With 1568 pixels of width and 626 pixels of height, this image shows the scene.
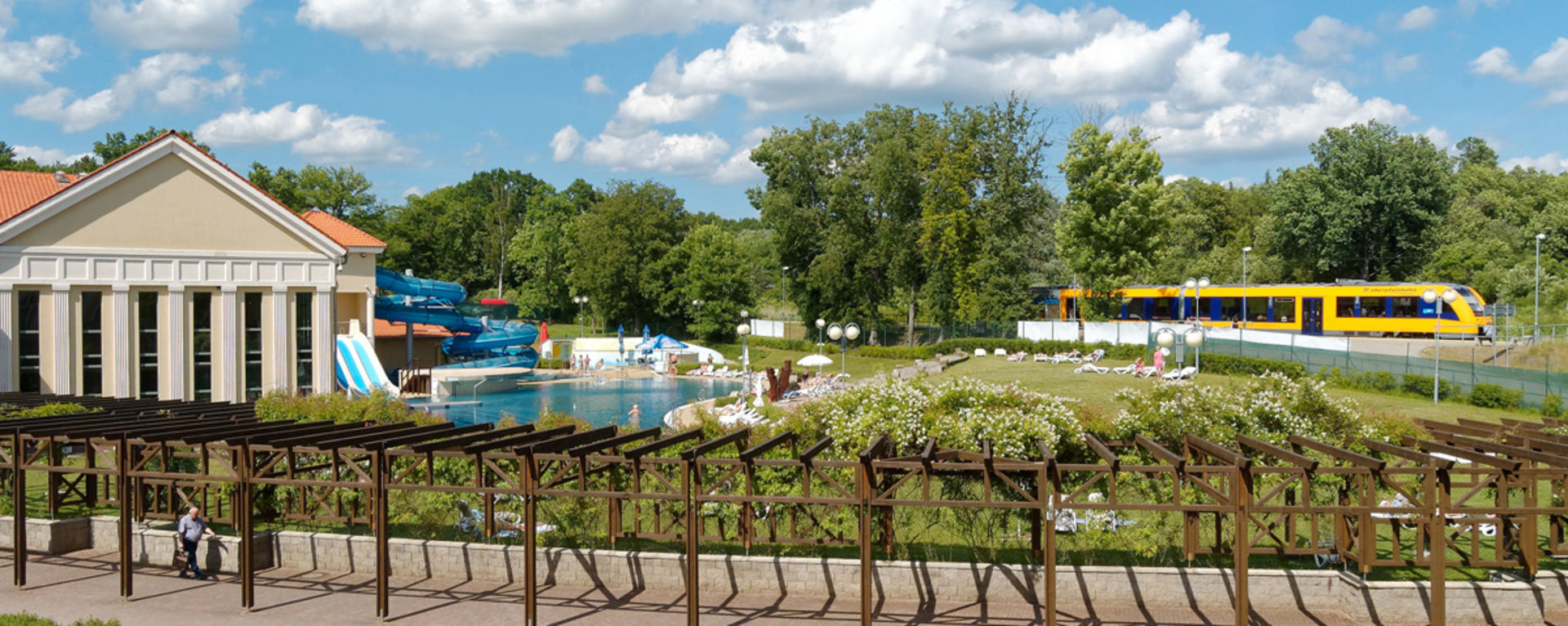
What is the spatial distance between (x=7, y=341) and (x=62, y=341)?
1213 mm

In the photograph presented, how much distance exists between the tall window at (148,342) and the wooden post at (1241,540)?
2943cm

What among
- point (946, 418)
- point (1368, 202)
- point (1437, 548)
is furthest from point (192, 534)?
point (1368, 202)

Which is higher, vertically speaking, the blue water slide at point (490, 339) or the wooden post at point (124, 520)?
the blue water slide at point (490, 339)

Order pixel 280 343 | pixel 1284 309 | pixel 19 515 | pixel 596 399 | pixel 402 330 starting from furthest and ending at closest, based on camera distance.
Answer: pixel 402 330, pixel 1284 309, pixel 596 399, pixel 280 343, pixel 19 515

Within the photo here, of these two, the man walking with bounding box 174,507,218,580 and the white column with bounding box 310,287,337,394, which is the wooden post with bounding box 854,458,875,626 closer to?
the man walking with bounding box 174,507,218,580

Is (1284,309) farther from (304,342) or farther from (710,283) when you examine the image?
(304,342)

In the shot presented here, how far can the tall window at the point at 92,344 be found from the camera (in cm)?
2809

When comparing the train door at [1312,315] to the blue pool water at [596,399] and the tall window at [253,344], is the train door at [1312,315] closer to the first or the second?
the blue pool water at [596,399]

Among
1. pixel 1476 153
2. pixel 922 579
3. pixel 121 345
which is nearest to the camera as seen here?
pixel 922 579

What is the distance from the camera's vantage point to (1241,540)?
11.4m

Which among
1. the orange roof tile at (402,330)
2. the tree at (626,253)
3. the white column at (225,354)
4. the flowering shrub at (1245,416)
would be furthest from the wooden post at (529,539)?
the tree at (626,253)

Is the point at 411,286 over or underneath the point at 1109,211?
underneath

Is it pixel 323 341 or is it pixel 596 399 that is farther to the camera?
pixel 596 399

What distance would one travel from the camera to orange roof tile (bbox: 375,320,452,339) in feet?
158
